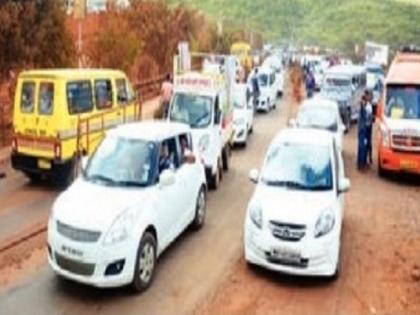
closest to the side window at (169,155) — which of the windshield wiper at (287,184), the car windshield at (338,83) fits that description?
the windshield wiper at (287,184)

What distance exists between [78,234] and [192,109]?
306 inches

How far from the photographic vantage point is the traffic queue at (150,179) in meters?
9.12

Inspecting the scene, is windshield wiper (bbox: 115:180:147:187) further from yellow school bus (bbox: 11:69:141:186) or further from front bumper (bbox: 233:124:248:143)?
front bumper (bbox: 233:124:248:143)

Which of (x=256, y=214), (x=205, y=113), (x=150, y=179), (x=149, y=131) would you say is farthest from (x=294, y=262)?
(x=205, y=113)

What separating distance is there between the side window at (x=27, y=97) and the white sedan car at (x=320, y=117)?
26.6 ft

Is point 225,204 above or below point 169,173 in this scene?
below

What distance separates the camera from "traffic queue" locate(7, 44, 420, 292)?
9.12 metres

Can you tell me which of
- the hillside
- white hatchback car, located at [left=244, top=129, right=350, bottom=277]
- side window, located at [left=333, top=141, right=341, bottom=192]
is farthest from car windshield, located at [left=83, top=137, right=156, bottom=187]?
the hillside

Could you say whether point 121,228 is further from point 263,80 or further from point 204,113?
point 263,80

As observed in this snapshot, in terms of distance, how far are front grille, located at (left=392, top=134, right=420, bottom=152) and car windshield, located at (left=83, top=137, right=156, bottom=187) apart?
9.66 meters

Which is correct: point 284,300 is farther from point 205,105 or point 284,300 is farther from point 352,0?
point 352,0

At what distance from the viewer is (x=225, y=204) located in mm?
14773

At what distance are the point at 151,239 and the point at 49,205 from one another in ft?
17.1

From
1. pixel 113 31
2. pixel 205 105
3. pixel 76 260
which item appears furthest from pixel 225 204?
pixel 113 31
